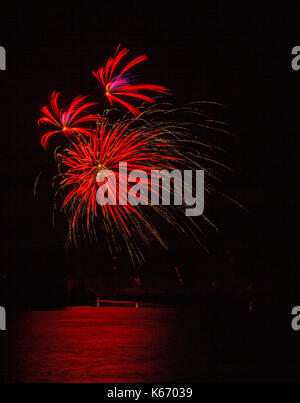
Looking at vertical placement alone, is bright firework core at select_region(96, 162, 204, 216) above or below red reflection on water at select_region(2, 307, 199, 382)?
above

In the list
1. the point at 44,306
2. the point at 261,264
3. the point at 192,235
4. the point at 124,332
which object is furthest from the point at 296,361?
the point at 192,235

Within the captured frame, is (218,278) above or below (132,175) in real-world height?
below

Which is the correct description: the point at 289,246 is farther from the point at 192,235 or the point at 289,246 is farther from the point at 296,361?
the point at 296,361

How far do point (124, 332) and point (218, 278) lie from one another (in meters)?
36.0

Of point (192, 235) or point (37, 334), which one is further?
point (192, 235)

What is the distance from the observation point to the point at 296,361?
11.9 meters

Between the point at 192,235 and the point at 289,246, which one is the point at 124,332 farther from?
the point at 192,235

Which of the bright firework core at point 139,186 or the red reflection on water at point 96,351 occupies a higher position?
the bright firework core at point 139,186

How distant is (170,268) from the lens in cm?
6044

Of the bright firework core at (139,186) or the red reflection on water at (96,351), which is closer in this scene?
the red reflection on water at (96,351)

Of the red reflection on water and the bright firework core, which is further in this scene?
the bright firework core
